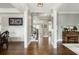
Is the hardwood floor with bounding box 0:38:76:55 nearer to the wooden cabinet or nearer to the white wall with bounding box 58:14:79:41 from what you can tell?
the wooden cabinet

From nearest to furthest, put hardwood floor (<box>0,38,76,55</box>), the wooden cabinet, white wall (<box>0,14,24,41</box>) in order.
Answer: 1. hardwood floor (<box>0,38,76,55</box>)
2. the wooden cabinet
3. white wall (<box>0,14,24,41</box>)

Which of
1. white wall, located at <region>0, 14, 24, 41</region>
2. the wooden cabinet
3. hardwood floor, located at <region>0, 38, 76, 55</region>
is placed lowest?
hardwood floor, located at <region>0, 38, 76, 55</region>

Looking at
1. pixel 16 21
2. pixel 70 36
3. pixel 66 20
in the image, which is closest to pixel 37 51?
pixel 70 36

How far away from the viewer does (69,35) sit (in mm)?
11508

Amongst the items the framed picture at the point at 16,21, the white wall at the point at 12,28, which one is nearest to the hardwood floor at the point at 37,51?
Result: the white wall at the point at 12,28

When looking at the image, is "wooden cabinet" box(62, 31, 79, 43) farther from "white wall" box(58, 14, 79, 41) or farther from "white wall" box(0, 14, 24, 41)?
"white wall" box(0, 14, 24, 41)

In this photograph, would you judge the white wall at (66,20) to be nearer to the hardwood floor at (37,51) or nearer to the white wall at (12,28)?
the white wall at (12,28)

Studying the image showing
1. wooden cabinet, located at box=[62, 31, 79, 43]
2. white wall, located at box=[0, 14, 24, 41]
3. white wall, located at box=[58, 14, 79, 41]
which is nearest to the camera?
wooden cabinet, located at box=[62, 31, 79, 43]

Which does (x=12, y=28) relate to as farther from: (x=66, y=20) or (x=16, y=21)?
(x=66, y=20)

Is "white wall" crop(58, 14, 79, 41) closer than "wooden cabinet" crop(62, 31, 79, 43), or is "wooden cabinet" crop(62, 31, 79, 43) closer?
"wooden cabinet" crop(62, 31, 79, 43)

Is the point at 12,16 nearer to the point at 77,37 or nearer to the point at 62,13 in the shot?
the point at 62,13

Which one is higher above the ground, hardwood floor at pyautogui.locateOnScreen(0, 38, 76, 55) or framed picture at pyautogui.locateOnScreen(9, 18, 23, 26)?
framed picture at pyautogui.locateOnScreen(9, 18, 23, 26)

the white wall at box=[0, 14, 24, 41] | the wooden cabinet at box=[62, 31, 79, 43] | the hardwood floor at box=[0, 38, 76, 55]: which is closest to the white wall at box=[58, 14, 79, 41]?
the wooden cabinet at box=[62, 31, 79, 43]

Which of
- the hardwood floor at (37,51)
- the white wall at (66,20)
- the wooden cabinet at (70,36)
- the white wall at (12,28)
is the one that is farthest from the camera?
the white wall at (66,20)
